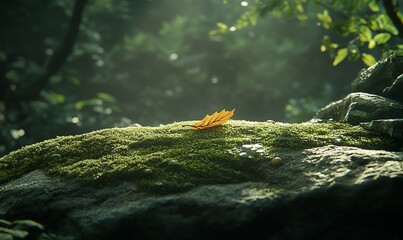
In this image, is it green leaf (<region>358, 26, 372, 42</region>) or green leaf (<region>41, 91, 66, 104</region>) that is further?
green leaf (<region>41, 91, 66, 104</region>)

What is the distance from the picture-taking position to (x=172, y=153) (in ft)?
11.0

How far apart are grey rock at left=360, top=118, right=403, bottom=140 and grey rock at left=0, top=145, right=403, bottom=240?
652 mm

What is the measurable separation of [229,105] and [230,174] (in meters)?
12.7

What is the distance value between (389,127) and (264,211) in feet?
5.54

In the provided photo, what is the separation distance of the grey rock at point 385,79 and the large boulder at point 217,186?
850mm

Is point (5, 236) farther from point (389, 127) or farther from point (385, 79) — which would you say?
point (385, 79)

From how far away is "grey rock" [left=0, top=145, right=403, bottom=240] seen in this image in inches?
101

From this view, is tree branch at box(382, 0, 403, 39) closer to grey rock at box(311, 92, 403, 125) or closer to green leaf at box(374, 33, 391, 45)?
green leaf at box(374, 33, 391, 45)

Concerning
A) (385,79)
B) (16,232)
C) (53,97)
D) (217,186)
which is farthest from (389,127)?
(53,97)

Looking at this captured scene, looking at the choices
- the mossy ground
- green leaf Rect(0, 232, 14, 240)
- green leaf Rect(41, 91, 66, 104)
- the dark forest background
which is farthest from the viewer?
the dark forest background

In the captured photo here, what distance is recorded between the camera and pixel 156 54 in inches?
582

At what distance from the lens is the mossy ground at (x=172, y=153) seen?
3.01 meters

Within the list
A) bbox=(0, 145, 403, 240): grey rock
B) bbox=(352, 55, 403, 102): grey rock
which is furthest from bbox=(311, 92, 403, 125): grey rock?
bbox=(0, 145, 403, 240): grey rock

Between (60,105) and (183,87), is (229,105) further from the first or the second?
(60,105)
